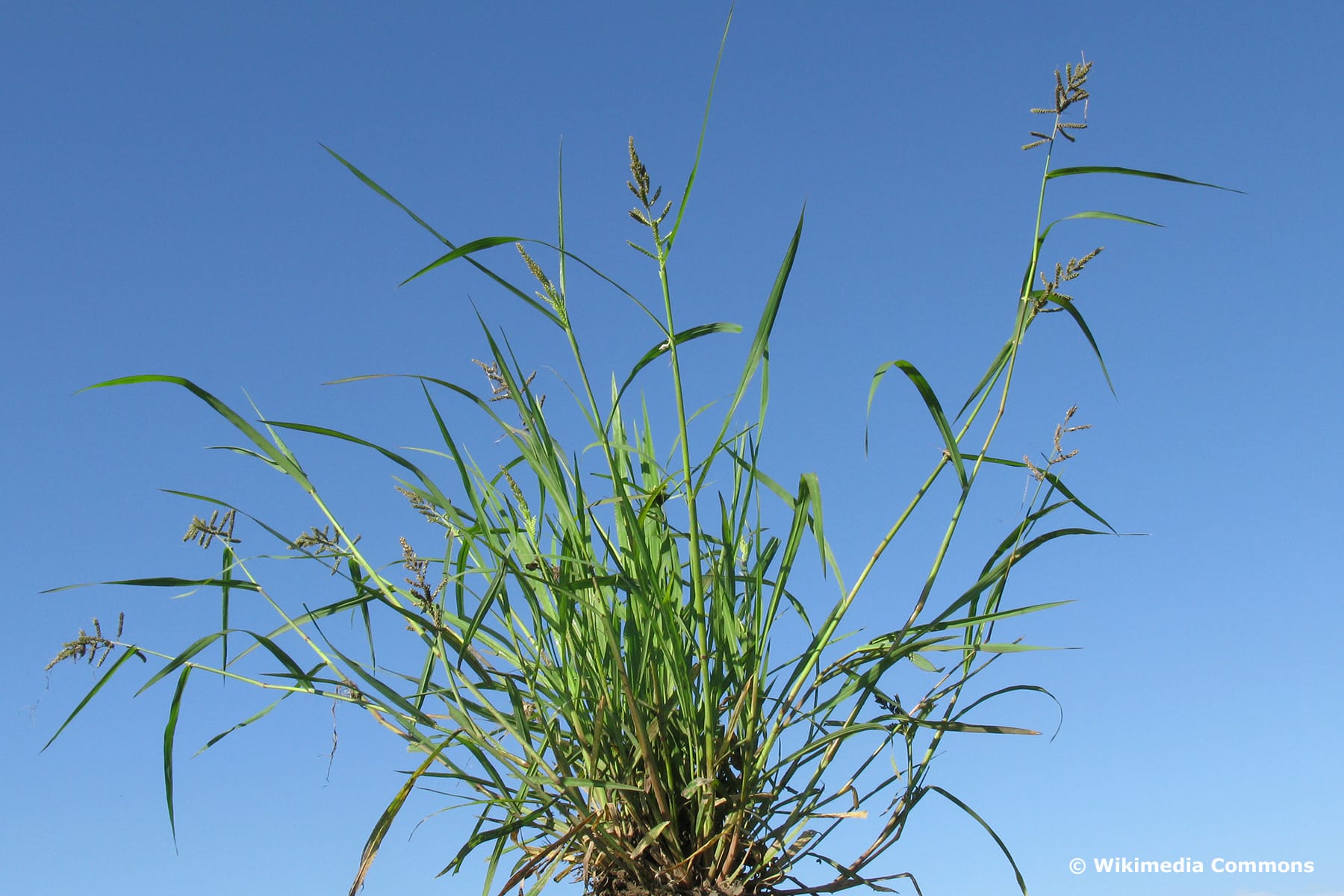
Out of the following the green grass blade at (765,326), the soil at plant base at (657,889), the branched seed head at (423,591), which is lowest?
the soil at plant base at (657,889)

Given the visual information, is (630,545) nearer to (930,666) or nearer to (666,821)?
(666,821)

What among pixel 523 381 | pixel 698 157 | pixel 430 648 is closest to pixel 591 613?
pixel 430 648

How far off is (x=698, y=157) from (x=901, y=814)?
890 mm

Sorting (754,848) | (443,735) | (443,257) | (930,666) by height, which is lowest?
(754,848)

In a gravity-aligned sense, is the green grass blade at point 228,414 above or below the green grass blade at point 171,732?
above

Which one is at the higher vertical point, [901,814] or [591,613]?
[591,613]

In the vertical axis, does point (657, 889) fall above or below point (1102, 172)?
below

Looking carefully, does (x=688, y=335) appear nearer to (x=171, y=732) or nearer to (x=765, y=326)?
(x=765, y=326)

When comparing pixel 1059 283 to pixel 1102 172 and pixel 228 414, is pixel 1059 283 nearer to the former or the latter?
pixel 1102 172

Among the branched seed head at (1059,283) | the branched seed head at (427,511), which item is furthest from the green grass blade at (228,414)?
the branched seed head at (1059,283)

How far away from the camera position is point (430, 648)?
4.39 feet

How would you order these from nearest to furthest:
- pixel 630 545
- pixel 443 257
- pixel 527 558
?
1. pixel 443 257
2. pixel 630 545
3. pixel 527 558

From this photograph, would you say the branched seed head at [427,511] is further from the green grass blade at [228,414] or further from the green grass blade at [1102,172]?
the green grass blade at [1102,172]

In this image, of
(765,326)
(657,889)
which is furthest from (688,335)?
(657,889)
